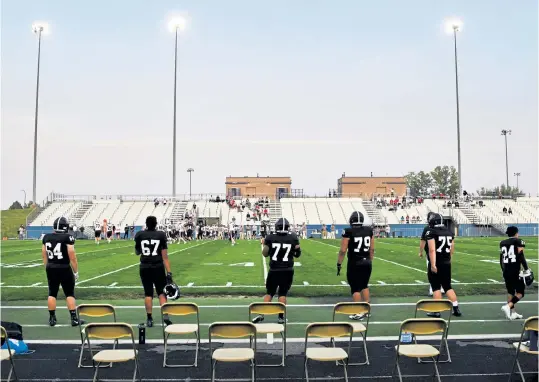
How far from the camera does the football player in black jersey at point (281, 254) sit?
8.47 m

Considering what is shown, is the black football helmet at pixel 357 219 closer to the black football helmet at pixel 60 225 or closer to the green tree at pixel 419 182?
the black football helmet at pixel 60 225

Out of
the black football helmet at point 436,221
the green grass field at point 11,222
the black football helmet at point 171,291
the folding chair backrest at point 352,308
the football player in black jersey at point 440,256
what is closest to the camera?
the folding chair backrest at point 352,308

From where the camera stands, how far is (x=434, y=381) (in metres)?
5.84

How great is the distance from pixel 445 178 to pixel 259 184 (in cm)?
3663

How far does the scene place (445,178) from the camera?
10012 cm

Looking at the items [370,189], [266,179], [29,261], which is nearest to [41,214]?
[29,261]

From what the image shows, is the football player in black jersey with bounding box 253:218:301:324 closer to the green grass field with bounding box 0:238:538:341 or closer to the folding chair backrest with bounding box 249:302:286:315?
the green grass field with bounding box 0:238:538:341

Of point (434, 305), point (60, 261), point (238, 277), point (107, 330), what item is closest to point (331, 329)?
point (434, 305)

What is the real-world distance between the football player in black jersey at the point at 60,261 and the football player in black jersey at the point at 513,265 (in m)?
7.46

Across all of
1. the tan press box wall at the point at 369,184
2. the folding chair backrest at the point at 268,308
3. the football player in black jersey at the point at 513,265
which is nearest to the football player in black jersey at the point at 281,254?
the folding chair backrest at the point at 268,308

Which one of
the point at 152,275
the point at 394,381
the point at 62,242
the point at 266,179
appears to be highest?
the point at 266,179

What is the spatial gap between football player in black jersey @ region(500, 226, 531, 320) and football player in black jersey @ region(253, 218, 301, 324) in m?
3.73

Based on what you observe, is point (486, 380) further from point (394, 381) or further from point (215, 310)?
Result: point (215, 310)

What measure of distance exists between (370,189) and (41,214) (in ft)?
196
